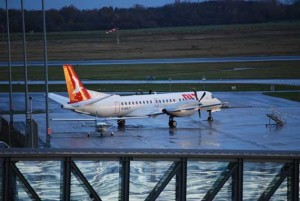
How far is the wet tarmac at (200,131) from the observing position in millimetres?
44906

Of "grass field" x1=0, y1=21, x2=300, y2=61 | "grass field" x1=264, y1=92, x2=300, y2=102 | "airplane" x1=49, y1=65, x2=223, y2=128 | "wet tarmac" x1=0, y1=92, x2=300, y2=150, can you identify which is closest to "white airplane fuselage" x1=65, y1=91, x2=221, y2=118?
"airplane" x1=49, y1=65, x2=223, y2=128

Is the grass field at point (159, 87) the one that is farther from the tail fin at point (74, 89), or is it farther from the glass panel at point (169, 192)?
the glass panel at point (169, 192)

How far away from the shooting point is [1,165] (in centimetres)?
1650

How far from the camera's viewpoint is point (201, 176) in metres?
16.9

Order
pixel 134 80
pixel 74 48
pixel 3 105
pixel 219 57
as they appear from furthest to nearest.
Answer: pixel 74 48 → pixel 219 57 → pixel 134 80 → pixel 3 105

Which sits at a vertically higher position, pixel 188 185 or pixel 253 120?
pixel 188 185

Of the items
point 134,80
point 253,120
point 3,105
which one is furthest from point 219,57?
point 253,120

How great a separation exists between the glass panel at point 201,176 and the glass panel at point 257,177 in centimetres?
46

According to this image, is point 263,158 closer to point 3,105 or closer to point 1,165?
point 1,165

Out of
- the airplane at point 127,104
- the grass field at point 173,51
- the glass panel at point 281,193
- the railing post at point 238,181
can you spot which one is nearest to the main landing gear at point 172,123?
the airplane at point 127,104

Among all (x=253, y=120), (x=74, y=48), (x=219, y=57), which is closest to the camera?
(x=253, y=120)

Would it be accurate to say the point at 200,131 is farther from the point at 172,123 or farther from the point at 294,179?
the point at 294,179

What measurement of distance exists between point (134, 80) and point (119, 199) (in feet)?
248

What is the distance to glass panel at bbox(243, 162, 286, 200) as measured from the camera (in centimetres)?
1673
